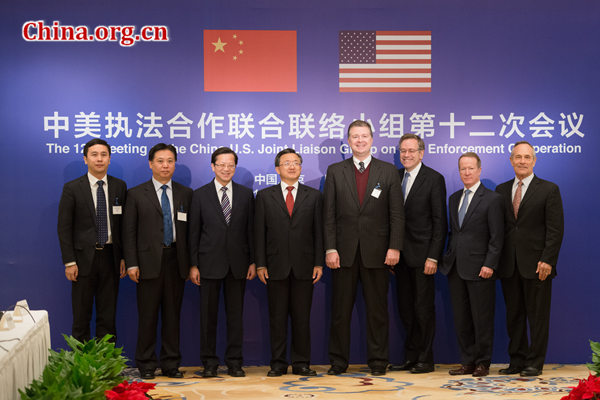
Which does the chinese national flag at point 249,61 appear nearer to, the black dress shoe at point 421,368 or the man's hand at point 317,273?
the man's hand at point 317,273

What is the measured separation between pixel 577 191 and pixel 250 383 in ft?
10.3

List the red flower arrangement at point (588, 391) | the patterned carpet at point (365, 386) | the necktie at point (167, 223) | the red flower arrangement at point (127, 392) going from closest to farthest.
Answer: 1. the red flower arrangement at point (127, 392)
2. the red flower arrangement at point (588, 391)
3. the patterned carpet at point (365, 386)
4. the necktie at point (167, 223)

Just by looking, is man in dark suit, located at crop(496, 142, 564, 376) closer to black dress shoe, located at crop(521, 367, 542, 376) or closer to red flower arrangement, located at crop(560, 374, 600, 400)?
black dress shoe, located at crop(521, 367, 542, 376)

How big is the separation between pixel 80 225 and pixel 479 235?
2.99 m

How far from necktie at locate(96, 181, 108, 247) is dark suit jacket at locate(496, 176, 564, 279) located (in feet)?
9.87

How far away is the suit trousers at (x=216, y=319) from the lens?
191 inches

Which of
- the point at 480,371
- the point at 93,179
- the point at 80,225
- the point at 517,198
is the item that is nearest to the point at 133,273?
the point at 80,225

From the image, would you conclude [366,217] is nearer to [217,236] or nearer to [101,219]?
[217,236]

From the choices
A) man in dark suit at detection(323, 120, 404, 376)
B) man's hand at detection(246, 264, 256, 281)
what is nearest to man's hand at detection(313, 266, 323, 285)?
man in dark suit at detection(323, 120, 404, 376)

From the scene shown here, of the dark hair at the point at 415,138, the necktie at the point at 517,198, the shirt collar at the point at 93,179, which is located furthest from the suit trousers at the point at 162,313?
the necktie at the point at 517,198

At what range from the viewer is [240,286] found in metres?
4.89

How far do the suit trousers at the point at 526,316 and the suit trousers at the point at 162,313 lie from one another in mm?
2542

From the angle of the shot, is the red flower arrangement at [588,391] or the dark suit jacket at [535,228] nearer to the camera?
the red flower arrangement at [588,391]

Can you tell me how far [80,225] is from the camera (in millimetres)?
4824
